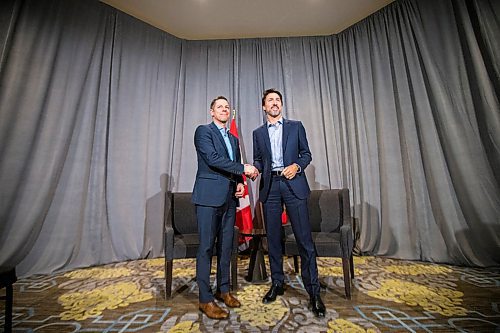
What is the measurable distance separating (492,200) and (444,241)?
0.71 m

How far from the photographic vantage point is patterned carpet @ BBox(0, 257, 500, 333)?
71.6 inches

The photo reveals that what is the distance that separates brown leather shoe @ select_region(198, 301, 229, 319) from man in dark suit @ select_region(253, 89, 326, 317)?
427 mm

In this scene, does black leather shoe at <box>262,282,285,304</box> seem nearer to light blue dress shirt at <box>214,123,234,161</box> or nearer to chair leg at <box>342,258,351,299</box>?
chair leg at <box>342,258,351,299</box>

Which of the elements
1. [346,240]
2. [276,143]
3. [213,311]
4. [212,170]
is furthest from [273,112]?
[213,311]

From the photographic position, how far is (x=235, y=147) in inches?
94.7

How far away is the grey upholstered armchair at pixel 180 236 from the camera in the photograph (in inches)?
94.3

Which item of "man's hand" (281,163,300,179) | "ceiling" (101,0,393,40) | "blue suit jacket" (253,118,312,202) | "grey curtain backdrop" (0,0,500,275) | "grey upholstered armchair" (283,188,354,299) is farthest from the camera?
"ceiling" (101,0,393,40)

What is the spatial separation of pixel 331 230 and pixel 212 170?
175 centimetres

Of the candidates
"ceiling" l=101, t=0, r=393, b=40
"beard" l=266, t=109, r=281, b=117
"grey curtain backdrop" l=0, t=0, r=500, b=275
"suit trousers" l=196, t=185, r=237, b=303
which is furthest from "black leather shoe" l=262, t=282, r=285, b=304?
"ceiling" l=101, t=0, r=393, b=40

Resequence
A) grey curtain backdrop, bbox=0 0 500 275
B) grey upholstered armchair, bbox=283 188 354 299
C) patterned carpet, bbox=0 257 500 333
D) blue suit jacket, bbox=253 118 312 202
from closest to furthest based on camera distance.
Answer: patterned carpet, bbox=0 257 500 333, blue suit jacket, bbox=253 118 312 202, grey upholstered armchair, bbox=283 188 354 299, grey curtain backdrop, bbox=0 0 500 275

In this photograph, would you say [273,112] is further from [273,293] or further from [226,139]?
[273,293]

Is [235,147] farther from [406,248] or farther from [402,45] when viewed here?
[402,45]

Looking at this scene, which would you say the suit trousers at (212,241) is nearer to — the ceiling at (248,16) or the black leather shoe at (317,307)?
the black leather shoe at (317,307)

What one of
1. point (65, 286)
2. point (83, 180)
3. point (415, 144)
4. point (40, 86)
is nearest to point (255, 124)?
point (415, 144)
